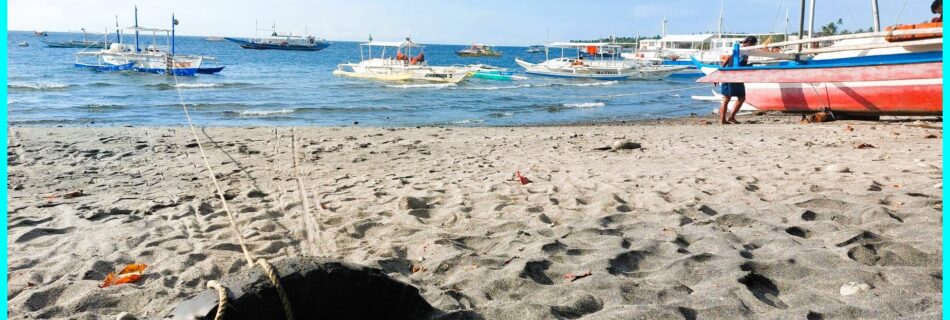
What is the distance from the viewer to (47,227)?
186 inches

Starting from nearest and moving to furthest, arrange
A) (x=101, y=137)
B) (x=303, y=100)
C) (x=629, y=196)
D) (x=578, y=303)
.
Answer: (x=578, y=303), (x=629, y=196), (x=101, y=137), (x=303, y=100)

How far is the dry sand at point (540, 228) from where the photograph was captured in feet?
10.5

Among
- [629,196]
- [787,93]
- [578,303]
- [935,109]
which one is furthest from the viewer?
[787,93]

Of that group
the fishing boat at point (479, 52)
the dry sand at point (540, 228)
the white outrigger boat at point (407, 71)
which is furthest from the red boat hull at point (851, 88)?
the fishing boat at point (479, 52)

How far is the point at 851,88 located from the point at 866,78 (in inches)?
18.7

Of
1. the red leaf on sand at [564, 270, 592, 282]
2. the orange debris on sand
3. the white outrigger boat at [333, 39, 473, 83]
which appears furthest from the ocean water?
the red leaf on sand at [564, 270, 592, 282]

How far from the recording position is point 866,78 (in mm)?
10555

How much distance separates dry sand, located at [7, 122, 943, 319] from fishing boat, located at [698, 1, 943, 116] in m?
2.24

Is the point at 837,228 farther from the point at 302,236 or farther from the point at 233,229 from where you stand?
the point at 233,229

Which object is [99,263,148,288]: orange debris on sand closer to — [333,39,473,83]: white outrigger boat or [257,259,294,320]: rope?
[257,259,294,320]: rope

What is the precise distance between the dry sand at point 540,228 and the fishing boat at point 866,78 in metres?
2.24

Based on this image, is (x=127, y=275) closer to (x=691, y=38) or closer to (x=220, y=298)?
(x=220, y=298)

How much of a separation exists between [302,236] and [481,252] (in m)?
1.34

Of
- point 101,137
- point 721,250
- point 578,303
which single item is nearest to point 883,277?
point 721,250
